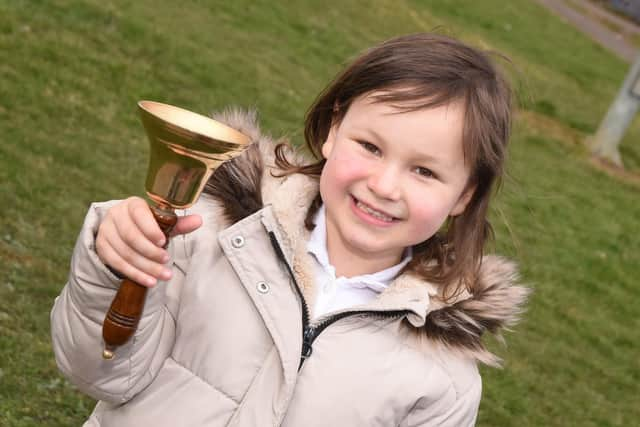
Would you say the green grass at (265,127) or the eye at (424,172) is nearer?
the eye at (424,172)

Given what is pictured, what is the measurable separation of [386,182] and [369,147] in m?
0.13

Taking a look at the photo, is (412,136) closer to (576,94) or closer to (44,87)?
(44,87)

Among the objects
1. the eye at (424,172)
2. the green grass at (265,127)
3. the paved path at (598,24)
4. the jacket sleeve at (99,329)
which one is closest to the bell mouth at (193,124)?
the jacket sleeve at (99,329)

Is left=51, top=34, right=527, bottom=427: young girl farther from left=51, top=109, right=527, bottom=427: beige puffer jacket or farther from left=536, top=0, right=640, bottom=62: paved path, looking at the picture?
left=536, top=0, right=640, bottom=62: paved path

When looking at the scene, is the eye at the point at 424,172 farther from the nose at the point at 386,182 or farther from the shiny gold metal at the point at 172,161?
the shiny gold metal at the point at 172,161

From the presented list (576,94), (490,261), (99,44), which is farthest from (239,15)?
(490,261)

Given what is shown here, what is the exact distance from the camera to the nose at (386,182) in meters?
2.14

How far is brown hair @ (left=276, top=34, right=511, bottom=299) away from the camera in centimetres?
224

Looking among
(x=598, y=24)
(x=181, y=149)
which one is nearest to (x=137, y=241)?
(x=181, y=149)

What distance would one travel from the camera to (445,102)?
2195 mm

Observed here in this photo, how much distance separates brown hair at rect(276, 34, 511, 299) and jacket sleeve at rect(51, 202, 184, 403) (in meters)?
0.55

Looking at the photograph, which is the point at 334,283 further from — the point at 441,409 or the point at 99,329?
the point at 99,329

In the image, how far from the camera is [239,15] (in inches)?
403

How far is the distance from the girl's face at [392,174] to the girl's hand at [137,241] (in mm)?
533
